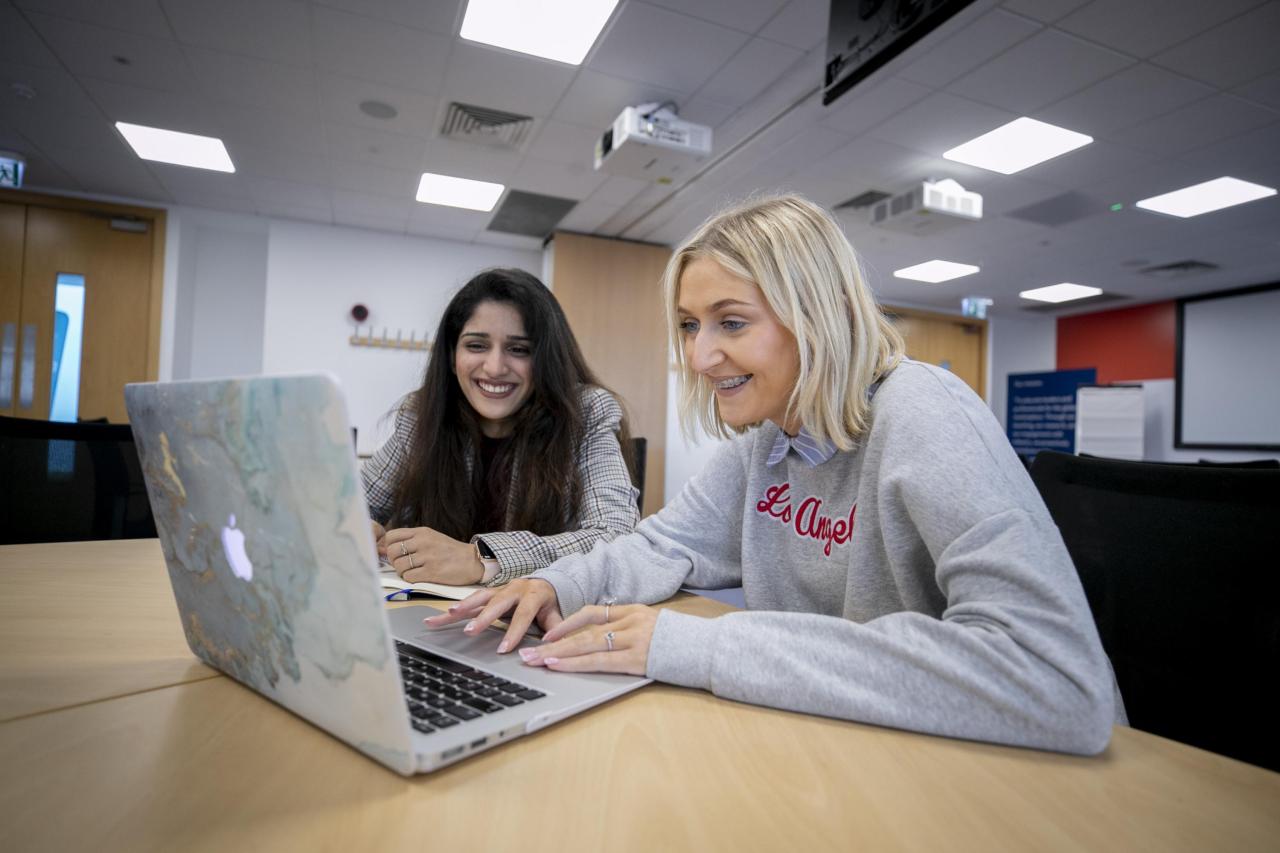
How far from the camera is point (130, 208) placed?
5.71 m

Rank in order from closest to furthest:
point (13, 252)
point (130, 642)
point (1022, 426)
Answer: point (130, 642), point (13, 252), point (1022, 426)

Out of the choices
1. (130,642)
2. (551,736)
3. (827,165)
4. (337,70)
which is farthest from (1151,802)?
(827,165)

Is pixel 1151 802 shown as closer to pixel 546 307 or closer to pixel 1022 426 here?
pixel 546 307

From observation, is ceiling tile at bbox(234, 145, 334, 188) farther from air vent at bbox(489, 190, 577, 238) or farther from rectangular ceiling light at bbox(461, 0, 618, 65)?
rectangular ceiling light at bbox(461, 0, 618, 65)

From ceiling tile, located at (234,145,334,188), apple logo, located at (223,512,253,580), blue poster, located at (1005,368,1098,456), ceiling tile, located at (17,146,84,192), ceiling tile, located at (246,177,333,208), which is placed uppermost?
ceiling tile, located at (246,177,333,208)

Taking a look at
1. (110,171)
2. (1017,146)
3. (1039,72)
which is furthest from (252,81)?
(1017,146)

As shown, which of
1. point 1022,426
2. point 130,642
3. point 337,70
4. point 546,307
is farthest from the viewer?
point 1022,426

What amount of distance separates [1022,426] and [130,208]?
1038 centimetres

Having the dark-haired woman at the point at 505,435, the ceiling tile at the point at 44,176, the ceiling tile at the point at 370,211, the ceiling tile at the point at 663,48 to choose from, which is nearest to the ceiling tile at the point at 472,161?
the ceiling tile at the point at 370,211

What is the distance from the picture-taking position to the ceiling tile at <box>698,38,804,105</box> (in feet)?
10.4

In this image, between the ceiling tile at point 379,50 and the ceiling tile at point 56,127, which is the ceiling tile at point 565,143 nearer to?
the ceiling tile at point 379,50

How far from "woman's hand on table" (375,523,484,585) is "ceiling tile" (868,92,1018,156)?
11.4ft

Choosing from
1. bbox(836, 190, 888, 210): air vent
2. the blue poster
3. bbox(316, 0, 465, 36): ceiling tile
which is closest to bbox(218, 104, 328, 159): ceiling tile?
bbox(316, 0, 465, 36): ceiling tile

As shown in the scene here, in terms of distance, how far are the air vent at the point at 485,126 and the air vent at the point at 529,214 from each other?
A: 0.93 meters
